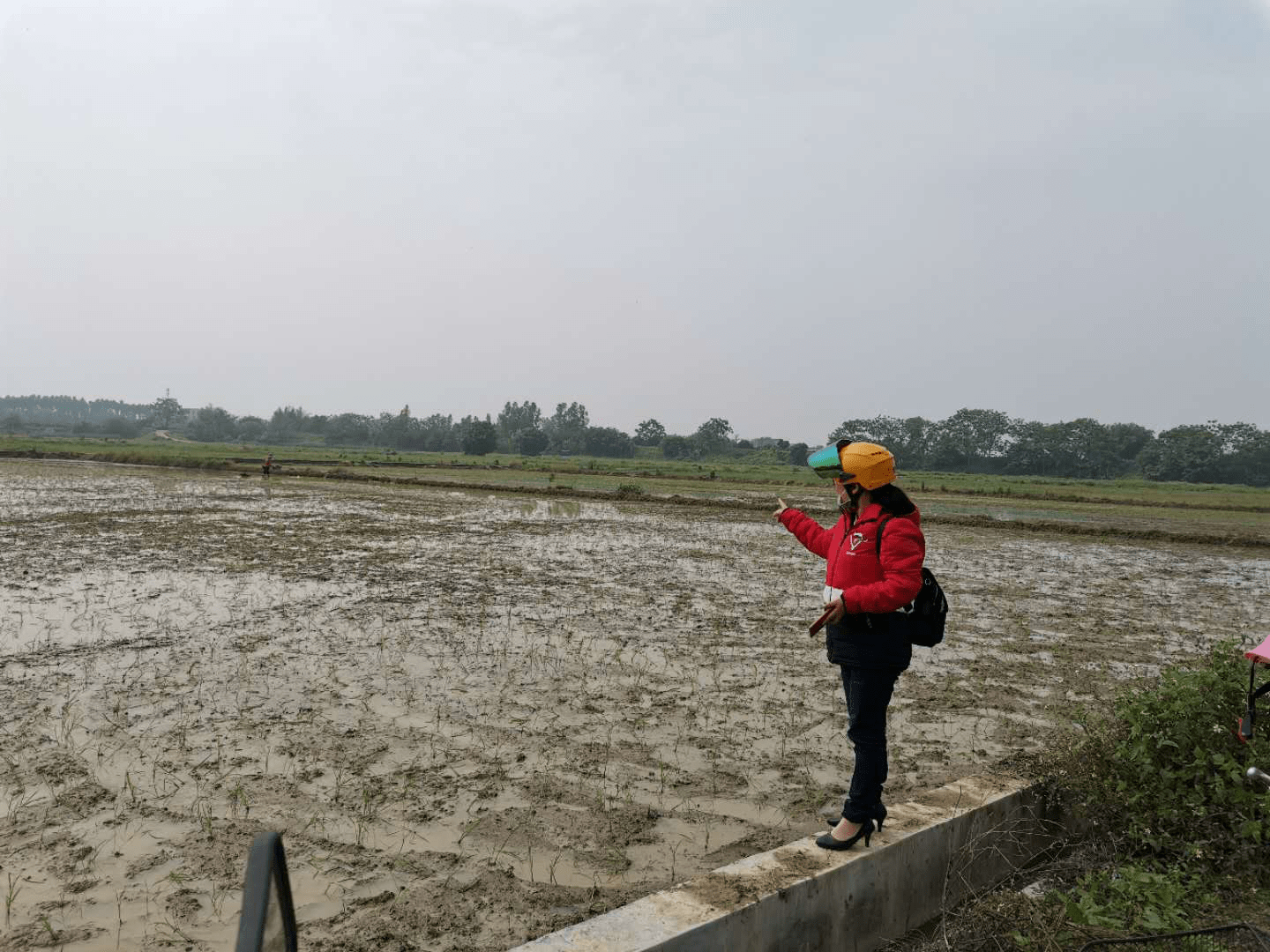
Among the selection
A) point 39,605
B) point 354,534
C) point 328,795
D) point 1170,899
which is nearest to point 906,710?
point 1170,899

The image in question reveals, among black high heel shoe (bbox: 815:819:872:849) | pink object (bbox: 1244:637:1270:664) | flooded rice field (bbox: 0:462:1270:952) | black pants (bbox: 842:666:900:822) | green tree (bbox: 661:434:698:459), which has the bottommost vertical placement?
flooded rice field (bbox: 0:462:1270:952)

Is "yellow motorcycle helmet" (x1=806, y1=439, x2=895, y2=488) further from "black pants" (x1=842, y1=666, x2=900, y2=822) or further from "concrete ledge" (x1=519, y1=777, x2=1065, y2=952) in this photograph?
"concrete ledge" (x1=519, y1=777, x2=1065, y2=952)

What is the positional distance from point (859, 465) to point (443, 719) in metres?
3.25

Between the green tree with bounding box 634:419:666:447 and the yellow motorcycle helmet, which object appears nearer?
the yellow motorcycle helmet

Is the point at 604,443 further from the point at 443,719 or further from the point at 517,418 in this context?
the point at 443,719

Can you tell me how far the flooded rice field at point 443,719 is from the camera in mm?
3199

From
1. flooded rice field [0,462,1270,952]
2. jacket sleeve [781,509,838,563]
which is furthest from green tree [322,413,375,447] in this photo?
jacket sleeve [781,509,838,563]

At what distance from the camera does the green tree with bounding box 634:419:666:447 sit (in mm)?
102181

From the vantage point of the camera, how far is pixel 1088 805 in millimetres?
3801

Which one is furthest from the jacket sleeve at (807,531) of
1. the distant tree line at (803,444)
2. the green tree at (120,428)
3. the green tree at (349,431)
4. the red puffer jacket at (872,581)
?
the green tree at (120,428)

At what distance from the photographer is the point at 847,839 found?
311cm

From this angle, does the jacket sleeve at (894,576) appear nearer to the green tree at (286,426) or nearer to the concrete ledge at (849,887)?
the concrete ledge at (849,887)

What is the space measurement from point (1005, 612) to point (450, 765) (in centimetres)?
777

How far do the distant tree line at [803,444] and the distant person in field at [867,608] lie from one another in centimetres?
6461
